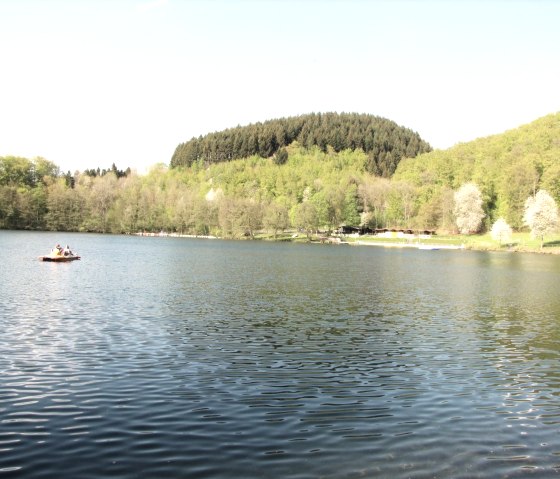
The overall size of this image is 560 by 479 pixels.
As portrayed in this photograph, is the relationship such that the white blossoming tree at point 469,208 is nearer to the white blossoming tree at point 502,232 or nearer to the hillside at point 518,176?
the hillside at point 518,176

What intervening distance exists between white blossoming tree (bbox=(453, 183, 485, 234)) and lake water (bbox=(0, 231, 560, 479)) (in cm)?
13864

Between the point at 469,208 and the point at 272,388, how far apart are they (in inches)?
6650

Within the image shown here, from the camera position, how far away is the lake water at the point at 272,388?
45.9 ft

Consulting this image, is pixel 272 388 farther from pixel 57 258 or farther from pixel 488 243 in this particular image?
pixel 488 243

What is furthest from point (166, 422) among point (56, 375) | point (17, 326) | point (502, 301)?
point (502, 301)

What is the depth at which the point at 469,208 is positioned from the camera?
17662cm

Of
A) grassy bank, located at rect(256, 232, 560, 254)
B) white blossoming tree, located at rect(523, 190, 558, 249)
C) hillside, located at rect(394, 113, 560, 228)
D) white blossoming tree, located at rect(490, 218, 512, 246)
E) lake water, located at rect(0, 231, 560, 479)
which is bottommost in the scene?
lake water, located at rect(0, 231, 560, 479)

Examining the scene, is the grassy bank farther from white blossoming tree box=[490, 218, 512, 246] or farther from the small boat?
the small boat

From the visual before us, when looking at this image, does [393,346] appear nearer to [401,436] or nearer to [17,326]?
[401,436]

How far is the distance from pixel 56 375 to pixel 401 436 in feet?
42.6

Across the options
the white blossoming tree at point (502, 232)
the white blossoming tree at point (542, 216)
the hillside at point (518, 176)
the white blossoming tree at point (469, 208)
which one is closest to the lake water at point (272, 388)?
the white blossoming tree at point (542, 216)

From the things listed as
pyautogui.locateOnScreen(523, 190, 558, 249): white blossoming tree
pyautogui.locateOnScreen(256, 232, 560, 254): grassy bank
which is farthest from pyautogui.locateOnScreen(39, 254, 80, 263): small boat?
pyautogui.locateOnScreen(256, 232, 560, 254): grassy bank

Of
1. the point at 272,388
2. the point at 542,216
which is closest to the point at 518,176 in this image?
the point at 542,216

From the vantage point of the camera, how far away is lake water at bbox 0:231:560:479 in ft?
45.9
